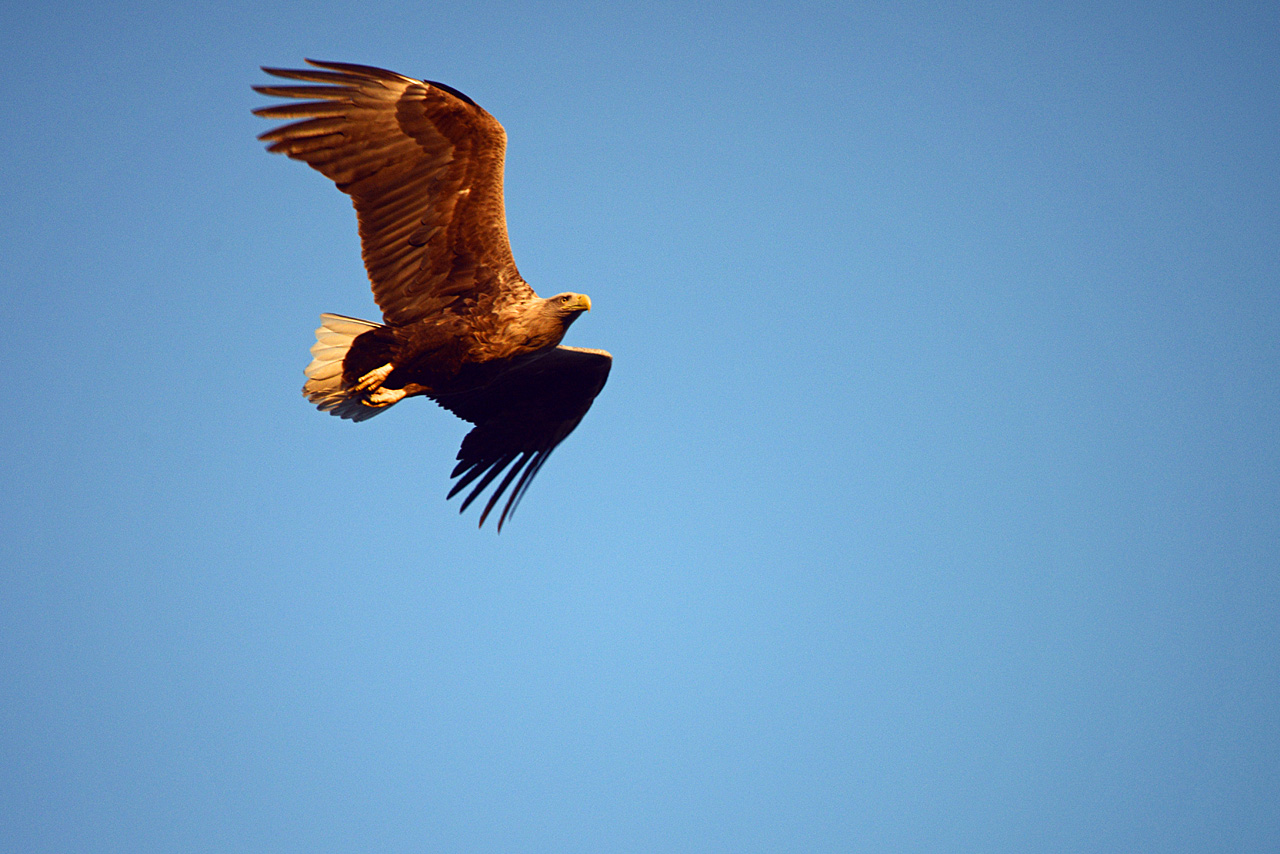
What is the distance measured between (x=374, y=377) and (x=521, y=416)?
1772mm

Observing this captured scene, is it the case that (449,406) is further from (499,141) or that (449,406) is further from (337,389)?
(499,141)

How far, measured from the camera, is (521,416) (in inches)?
335

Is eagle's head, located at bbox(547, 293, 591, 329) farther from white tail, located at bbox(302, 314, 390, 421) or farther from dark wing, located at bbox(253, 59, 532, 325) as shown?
white tail, located at bbox(302, 314, 390, 421)

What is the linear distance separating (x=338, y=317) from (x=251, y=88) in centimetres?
170

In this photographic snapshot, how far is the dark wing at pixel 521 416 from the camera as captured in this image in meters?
8.31

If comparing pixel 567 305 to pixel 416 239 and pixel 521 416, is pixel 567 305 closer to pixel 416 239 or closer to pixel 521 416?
pixel 416 239

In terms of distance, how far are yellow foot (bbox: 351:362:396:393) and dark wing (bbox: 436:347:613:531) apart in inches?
50.9

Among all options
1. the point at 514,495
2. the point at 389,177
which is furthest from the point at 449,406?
the point at 389,177

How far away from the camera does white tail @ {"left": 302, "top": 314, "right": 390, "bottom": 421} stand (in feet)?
24.0

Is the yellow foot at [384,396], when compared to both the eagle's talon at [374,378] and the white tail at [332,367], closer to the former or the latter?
the eagle's talon at [374,378]

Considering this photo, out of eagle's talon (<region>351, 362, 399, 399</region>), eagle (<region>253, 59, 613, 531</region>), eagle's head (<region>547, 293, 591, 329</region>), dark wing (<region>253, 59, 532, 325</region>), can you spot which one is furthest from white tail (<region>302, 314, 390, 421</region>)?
eagle's head (<region>547, 293, 591, 329</region>)

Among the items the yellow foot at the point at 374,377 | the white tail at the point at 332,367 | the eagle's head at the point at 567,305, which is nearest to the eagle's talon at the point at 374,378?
the yellow foot at the point at 374,377

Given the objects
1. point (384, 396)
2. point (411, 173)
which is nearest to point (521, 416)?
point (384, 396)

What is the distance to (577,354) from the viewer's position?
816cm
